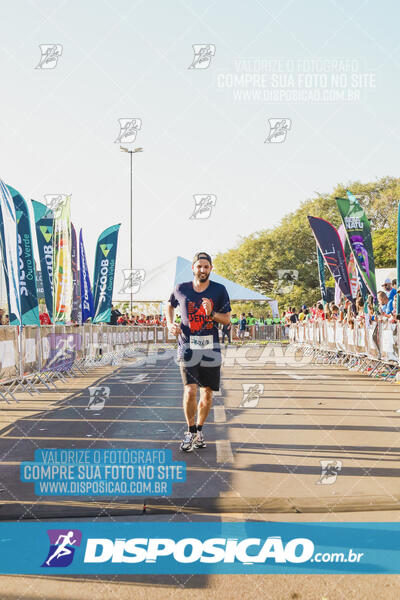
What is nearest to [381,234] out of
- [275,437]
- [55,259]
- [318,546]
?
[55,259]

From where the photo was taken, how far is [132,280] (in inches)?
1902

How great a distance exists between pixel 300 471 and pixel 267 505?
1335 millimetres

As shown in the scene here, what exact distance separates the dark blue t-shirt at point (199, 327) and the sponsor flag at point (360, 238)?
11637 mm

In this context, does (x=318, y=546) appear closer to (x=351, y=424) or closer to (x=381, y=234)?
(x=351, y=424)

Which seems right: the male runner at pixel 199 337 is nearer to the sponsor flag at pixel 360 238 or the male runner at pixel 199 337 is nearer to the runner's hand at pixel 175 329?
the runner's hand at pixel 175 329

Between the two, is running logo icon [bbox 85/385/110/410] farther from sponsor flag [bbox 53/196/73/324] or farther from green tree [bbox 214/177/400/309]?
green tree [bbox 214/177/400/309]

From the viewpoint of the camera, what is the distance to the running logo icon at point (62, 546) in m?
3.98

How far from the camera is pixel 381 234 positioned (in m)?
57.1

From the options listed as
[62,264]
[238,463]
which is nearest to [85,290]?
[62,264]

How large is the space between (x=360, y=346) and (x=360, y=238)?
9.36ft

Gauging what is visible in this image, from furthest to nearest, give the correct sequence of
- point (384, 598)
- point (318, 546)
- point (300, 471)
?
point (300, 471), point (318, 546), point (384, 598)

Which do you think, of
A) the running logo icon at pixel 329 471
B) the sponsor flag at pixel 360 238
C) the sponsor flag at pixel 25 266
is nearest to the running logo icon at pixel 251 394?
the sponsor flag at pixel 25 266

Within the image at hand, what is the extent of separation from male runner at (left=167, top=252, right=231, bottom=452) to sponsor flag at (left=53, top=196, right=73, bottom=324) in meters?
11.1

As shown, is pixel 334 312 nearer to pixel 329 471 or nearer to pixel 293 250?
pixel 329 471
